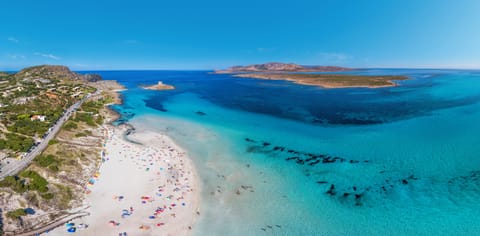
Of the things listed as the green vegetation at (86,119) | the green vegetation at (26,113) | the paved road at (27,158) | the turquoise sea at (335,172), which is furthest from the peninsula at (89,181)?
the turquoise sea at (335,172)

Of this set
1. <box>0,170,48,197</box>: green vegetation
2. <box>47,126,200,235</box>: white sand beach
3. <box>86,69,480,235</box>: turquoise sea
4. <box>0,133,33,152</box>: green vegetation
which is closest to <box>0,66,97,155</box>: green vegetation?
<box>0,133,33,152</box>: green vegetation

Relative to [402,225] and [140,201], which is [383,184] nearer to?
[402,225]

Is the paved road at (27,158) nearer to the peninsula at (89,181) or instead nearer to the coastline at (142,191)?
the peninsula at (89,181)

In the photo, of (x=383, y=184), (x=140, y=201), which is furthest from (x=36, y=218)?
(x=383, y=184)

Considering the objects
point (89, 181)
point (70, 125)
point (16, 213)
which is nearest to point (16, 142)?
point (70, 125)

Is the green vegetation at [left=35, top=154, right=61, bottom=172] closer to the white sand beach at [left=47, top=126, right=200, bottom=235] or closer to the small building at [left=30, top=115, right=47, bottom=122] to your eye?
the white sand beach at [left=47, top=126, right=200, bottom=235]

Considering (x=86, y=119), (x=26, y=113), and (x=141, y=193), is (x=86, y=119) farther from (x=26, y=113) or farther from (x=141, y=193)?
(x=141, y=193)

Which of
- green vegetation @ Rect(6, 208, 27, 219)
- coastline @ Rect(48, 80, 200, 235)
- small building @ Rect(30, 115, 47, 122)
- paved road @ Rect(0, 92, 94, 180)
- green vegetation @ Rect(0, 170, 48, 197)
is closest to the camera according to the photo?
green vegetation @ Rect(6, 208, 27, 219)

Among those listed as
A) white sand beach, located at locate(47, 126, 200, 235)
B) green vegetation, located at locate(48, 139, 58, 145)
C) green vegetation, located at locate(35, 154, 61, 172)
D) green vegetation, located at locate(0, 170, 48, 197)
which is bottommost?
white sand beach, located at locate(47, 126, 200, 235)
